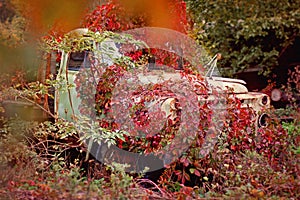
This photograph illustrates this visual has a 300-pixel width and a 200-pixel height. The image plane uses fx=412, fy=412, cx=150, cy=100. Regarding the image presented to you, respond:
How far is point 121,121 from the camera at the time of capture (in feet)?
11.6

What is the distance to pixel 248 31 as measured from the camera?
7566mm

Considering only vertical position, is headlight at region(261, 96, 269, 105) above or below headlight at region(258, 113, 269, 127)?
above

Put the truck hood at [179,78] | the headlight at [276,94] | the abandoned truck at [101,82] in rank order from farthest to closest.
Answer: the headlight at [276,94]
the truck hood at [179,78]
the abandoned truck at [101,82]

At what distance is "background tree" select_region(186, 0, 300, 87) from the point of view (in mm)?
7430

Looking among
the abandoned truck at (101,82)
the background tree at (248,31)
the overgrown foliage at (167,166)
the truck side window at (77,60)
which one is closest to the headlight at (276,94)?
the background tree at (248,31)

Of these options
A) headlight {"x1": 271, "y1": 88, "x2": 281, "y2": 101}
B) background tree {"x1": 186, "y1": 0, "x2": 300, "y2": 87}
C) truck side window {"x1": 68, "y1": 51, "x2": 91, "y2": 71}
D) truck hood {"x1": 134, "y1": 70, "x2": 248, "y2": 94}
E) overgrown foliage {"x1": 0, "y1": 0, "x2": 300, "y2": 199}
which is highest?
background tree {"x1": 186, "y1": 0, "x2": 300, "y2": 87}

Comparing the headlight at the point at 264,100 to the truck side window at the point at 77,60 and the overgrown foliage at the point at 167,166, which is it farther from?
the truck side window at the point at 77,60

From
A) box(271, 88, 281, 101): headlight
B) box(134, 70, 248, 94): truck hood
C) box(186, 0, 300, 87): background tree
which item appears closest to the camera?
box(134, 70, 248, 94): truck hood

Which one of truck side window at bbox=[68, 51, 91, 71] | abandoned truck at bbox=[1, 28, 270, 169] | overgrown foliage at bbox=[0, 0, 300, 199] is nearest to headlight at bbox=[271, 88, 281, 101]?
abandoned truck at bbox=[1, 28, 270, 169]

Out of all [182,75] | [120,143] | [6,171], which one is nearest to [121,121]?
[120,143]

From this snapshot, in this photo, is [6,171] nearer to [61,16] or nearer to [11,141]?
[11,141]

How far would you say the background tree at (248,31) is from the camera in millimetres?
7430

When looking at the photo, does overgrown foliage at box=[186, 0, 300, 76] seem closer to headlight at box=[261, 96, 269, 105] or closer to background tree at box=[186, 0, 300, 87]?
background tree at box=[186, 0, 300, 87]

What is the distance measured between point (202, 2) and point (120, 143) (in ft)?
16.8
